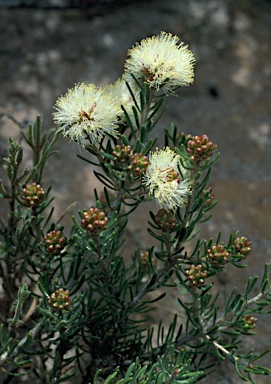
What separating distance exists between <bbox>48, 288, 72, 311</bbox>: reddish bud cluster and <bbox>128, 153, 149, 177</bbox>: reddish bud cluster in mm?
363

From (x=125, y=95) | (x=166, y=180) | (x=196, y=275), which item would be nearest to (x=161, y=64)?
(x=125, y=95)

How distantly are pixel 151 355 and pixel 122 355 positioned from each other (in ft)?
0.40

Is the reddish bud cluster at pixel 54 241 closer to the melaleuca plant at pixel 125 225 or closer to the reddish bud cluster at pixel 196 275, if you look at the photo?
the melaleuca plant at pixel 125 225

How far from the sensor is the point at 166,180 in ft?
5.07

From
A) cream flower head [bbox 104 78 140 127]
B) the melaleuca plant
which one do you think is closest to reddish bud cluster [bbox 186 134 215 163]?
the melaleuca plant

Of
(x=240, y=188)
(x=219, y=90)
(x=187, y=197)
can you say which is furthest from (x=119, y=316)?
(x=219, y=90)

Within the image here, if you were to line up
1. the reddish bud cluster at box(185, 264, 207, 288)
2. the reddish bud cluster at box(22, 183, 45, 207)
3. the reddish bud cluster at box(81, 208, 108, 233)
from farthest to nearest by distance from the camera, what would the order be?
the reddish bud cluster at box(22, 183, 45, 207) < the reddish bud cluster at box(185, 264, 207, 288) < the reddish bud cluster at box(81, 208, 108, 233)

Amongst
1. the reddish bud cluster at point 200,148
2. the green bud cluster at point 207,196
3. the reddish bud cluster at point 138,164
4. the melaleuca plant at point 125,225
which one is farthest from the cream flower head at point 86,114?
the green bud cluster at point 207,196

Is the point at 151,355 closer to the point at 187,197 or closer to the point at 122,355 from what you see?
the point at 122,355

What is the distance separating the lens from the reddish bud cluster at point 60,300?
1614mm

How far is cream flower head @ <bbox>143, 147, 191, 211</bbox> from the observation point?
153 cm

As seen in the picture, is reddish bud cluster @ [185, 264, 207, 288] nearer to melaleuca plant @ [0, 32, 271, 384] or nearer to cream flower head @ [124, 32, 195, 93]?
melaleuca plant @ [0, 32, 271, 384]

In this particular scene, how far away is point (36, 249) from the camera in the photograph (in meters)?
1.91

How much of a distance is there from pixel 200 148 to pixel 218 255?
284 millimetres
